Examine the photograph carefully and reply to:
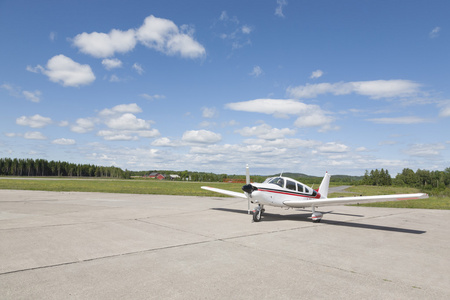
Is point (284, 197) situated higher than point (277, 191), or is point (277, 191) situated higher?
point (277, 191)

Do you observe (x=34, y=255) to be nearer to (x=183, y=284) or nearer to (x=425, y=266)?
(x=183, y=284)

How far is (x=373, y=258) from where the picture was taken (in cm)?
759

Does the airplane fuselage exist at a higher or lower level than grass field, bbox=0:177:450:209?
higher

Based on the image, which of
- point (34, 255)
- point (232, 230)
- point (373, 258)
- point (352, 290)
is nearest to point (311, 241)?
point (373, 258)

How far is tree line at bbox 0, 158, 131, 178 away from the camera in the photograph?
462 ft

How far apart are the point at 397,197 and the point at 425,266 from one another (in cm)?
524

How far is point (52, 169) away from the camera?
494ft

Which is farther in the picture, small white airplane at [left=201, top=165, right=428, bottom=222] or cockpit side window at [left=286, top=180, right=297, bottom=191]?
cockpit side window at [left=286, top=180, right=297, bottom=191]

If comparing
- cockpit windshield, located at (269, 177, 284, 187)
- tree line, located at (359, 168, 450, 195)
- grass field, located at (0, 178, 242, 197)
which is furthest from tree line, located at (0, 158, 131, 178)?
cockpit windshield, located at (269, 177, 284, 187)

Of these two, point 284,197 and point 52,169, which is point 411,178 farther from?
point 52,169

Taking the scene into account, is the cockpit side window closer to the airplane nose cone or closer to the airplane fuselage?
the airplane fuselage

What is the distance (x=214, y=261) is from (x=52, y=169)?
560 ft

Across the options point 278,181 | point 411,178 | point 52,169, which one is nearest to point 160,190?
point 278,181

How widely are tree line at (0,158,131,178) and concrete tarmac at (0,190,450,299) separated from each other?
15849cm
